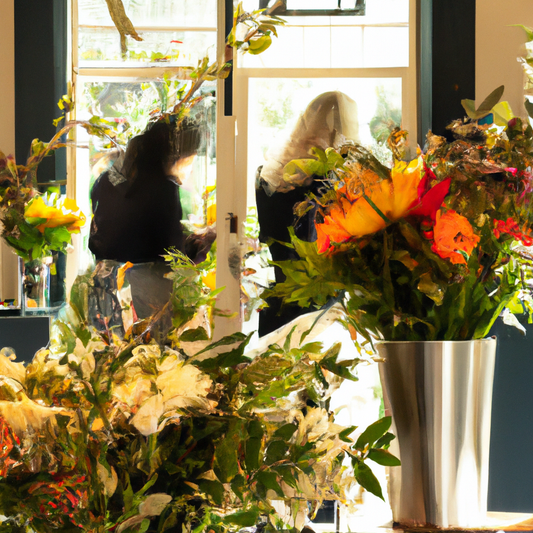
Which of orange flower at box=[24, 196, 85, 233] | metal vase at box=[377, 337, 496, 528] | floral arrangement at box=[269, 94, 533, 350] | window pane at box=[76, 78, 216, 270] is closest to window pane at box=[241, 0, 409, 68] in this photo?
window pane at box=[76, 78, 216, 270]

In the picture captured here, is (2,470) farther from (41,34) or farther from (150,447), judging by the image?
(41,34)

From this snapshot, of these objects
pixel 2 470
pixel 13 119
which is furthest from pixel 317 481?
pixel 13 119

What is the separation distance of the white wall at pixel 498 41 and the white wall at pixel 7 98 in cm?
68

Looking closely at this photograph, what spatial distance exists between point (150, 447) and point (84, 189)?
60 cm

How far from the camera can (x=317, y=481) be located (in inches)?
Result: 12.0

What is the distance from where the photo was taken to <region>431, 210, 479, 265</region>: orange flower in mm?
370

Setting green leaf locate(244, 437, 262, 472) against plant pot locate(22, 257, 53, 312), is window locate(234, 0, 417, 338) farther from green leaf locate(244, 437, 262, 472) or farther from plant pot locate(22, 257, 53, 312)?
green leaf locate(244, 437, 262, 472)

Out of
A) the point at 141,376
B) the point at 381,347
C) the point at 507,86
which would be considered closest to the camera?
the point at 141,376

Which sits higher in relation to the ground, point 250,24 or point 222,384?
point 250,24

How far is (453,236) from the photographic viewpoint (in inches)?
14.6

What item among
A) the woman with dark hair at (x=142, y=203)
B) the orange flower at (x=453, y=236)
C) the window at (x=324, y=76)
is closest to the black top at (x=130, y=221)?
the woman with dark hair at (x=142, y=203)

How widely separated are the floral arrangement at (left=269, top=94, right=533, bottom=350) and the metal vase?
0.02 m

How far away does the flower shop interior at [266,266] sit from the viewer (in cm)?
29

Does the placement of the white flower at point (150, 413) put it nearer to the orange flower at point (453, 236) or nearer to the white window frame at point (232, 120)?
the orange flower at point (453, 236)
